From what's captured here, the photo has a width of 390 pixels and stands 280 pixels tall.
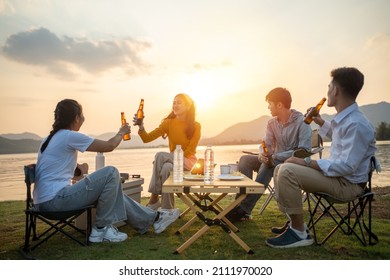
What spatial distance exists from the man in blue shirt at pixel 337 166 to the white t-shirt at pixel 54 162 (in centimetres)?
163

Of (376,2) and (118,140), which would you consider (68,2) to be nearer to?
(118,140)

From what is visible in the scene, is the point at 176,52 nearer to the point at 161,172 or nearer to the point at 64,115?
the point at 161,172

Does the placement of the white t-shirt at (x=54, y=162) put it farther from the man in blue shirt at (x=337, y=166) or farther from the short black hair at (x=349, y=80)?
the short black hair at (x=349, y=80)

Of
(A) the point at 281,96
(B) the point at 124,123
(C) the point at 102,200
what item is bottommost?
(C) the point at 102,200

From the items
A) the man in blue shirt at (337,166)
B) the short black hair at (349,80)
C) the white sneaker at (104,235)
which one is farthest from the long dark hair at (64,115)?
the short black hair at (349,80)

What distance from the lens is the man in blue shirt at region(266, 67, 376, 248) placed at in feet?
9.15

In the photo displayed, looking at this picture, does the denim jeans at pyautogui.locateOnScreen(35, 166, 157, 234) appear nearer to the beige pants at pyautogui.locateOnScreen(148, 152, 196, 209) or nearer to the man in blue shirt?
the beige pants at pyautogui.locateOnScreen(148, 152, 196, 209)

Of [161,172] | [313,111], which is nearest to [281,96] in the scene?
[313,111]

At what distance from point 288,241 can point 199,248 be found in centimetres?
69

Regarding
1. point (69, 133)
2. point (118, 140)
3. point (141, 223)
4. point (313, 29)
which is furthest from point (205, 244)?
point (313, 29)

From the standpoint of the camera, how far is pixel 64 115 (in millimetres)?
3064

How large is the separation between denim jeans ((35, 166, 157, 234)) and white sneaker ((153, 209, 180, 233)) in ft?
0.42

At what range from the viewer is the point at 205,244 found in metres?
3.07
